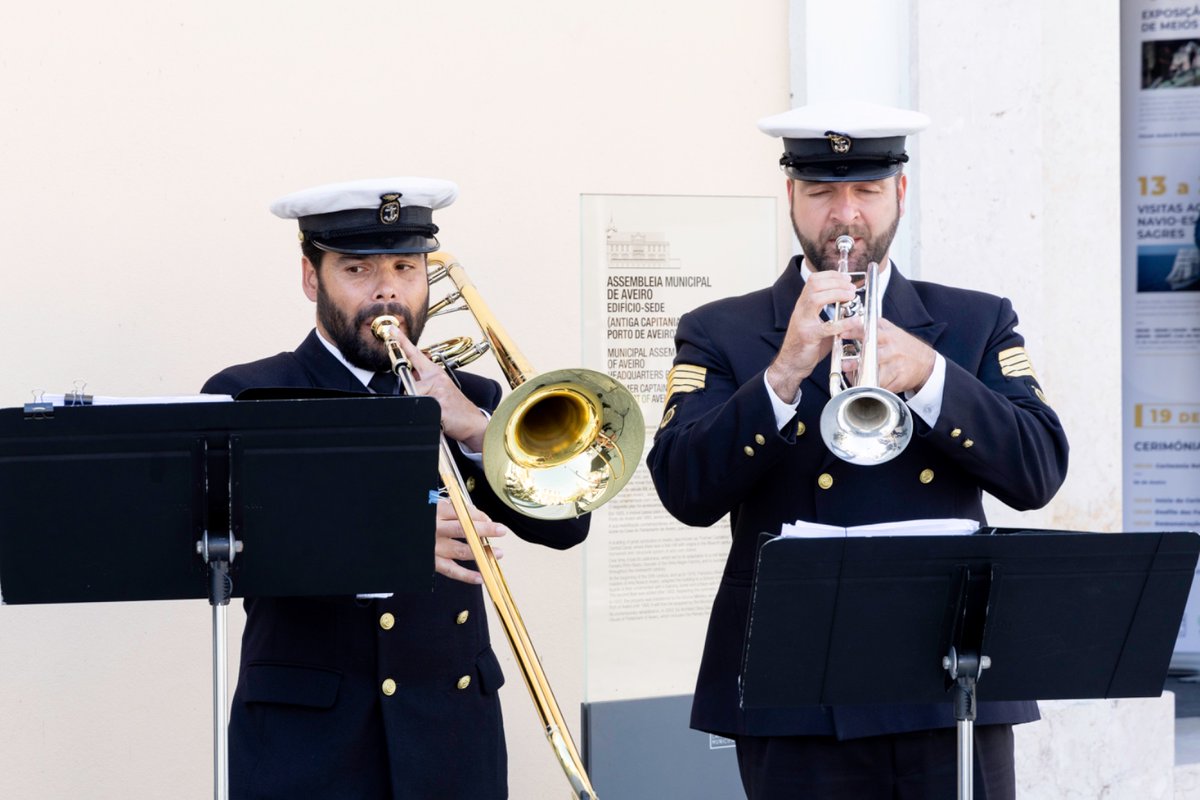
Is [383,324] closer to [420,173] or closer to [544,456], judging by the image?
[544,456]

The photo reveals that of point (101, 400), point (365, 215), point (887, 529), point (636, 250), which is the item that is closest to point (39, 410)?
point (101, 400)

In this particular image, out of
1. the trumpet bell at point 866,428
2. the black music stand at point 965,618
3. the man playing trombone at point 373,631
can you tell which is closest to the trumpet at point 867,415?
the trumpet bell at point 866,428

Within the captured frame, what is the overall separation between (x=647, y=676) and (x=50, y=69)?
2.50 metres

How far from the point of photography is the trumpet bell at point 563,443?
133 inches

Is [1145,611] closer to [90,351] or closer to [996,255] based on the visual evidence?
[996,255]

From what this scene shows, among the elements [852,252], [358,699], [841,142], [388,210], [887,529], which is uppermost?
[841,142]

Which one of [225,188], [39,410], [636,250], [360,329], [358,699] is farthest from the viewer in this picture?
[636,250]

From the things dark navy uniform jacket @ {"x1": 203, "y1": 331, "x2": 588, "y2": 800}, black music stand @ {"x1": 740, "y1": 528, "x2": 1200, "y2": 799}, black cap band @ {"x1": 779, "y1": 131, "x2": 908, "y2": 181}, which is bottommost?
dark navy uniform jacket @ {"x1": 203, "y1": 331, "x2": 588, "y2": 800}

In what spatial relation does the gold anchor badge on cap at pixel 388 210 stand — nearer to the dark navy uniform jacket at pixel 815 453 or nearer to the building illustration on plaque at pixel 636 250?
the dark navy uniform jacket at pixel 815 453

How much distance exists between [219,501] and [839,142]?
4.71ft

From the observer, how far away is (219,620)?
118 inches

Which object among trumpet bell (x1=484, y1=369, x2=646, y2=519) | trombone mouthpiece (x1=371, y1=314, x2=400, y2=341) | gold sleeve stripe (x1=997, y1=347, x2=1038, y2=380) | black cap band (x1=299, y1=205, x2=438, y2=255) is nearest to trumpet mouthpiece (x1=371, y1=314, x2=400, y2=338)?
trombone mouthpiece (x1=371, y1=314, x2=400, y2=341)

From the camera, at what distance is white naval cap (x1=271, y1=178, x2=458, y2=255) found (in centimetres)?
354

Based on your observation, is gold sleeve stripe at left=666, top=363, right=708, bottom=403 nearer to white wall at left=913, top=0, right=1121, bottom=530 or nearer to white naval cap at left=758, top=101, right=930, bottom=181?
white naval cap at left=758, top=101, right=930, bottom=181
